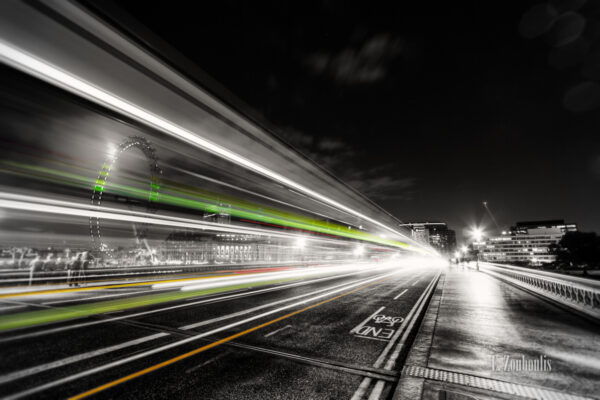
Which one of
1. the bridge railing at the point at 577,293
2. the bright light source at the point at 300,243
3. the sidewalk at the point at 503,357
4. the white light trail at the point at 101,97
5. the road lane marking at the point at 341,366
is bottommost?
the road lane marking at the point at 341,366

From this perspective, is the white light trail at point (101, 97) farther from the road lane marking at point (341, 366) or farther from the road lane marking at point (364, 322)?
the road lane marking at point (364, 322)

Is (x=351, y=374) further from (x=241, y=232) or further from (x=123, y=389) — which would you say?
(x=241, y=232)

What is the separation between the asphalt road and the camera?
12.4ft

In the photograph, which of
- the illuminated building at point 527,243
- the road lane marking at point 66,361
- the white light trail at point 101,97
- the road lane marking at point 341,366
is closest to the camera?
the road lane marking at point 66,361

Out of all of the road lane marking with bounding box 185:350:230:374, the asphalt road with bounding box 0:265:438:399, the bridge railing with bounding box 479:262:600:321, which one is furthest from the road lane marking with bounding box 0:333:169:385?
the bridge railing with bounding box 479:262:600:321

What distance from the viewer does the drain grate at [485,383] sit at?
3455 mm

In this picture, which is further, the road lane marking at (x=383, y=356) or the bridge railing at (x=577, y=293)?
the bridge railing at (x=577, y=293)

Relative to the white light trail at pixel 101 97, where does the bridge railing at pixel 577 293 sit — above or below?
below

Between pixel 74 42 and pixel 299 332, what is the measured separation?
7.62m

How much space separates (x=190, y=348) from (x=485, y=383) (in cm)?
513

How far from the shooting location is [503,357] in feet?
15.6

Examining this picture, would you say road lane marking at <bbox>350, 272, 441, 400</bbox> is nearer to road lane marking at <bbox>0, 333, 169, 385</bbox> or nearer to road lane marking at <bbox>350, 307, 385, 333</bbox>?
road lane marking at <bbox>350, 307, 385, 333</bbox>

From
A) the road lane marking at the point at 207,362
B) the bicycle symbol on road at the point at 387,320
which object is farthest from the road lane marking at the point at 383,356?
the road lane marking at the point at 207,362

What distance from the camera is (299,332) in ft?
21.2
